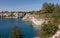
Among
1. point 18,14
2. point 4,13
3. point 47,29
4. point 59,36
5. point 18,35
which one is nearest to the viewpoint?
point 18,35

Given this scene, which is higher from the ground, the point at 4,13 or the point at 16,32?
the point at 16,32

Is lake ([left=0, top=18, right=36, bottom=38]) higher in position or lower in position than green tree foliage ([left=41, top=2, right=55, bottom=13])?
lower

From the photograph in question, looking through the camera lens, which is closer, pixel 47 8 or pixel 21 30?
pixel 21 30

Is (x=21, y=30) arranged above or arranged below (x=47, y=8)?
below

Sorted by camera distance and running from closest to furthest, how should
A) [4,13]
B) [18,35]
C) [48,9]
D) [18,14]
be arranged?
[18,35]
[48,9]
[18,14]
[4,13]

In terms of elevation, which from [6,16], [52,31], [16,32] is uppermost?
[16,32]

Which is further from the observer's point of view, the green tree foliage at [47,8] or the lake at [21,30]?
the green tree foliage at [47,8]

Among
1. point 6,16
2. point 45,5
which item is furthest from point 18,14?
point 45,5

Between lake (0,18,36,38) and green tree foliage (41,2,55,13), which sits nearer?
lake (0,18,36,38)

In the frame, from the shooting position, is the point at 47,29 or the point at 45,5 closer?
the point at 47,29

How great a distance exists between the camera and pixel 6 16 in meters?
159

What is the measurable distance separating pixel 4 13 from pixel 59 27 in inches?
5008

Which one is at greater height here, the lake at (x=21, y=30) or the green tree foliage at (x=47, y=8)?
the green tree foliage at (x=47, y=8)

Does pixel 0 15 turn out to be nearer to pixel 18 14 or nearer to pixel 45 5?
pixel 18 14
